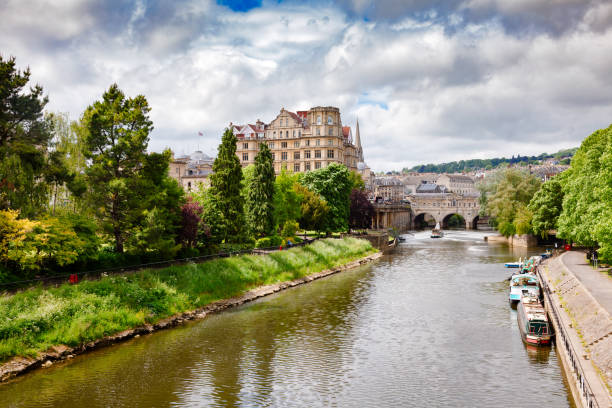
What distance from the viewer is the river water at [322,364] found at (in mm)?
22188

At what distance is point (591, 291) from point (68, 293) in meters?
33.0

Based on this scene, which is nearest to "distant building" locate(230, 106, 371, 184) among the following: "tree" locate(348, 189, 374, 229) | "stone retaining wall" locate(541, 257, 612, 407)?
"tree" locate(348, 189, 374, 229)

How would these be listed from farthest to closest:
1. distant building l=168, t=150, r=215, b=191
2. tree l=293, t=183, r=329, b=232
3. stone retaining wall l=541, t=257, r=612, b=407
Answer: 1. distant building l=168, t=150, r=215, b=191
2. tree l=293, t=183, r=329, b=232
3. stone retaining wall l=541, t=257, r=612, b=407

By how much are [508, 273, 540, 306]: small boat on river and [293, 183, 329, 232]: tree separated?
120ft

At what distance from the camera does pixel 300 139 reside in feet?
372

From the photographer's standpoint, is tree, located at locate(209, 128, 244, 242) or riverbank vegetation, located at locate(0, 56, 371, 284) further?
tree, located at locate(209, 128, 244, 242)

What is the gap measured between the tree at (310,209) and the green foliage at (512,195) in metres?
41.0

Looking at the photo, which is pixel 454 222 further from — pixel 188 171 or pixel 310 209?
pixel 310 209

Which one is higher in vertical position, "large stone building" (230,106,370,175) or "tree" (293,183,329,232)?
"large stone building" (230,106,370,175)

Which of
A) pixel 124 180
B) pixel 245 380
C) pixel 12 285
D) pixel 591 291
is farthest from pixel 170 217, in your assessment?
pixel 591 291

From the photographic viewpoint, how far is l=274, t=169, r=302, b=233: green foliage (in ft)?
226

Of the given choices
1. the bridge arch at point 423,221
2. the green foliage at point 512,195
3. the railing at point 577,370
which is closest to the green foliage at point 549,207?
the green foliage at point 512,195

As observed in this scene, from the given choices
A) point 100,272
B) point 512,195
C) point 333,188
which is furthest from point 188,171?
point 100,272

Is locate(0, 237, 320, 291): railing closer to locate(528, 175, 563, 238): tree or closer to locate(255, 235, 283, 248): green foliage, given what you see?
locate(255, 235, 283, 248): green foliage
